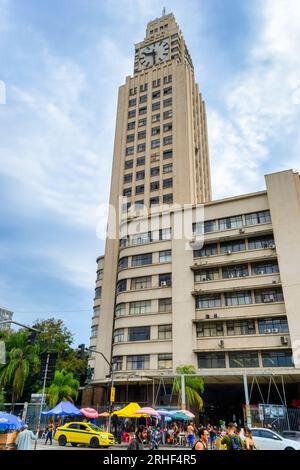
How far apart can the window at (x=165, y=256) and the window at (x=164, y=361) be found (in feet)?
35.4

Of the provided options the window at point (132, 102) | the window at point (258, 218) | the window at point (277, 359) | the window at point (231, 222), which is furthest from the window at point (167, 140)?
the window at point (277, 359)

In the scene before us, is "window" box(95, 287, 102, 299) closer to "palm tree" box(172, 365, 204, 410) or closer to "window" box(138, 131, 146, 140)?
"palm tree" box(172, 365, 204, 410)

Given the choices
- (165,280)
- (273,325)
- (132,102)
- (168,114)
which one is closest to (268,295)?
(273,325)

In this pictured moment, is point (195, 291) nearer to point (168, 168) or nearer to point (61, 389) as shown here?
point (61, 389)

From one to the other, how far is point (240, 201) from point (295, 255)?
30.8 feet

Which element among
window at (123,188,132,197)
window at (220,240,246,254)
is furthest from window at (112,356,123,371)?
window at (123,188,132,197)

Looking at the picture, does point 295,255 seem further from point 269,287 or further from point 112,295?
point 112,295

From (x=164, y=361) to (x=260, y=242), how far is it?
1653 cm

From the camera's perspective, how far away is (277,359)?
1330 inches

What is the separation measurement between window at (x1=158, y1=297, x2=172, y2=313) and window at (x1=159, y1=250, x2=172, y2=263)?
4.66 m

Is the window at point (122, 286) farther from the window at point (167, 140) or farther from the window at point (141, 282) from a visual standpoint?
the window at point (167, 140)

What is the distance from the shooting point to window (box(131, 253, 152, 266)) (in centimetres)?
4394

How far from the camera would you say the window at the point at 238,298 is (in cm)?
3747
